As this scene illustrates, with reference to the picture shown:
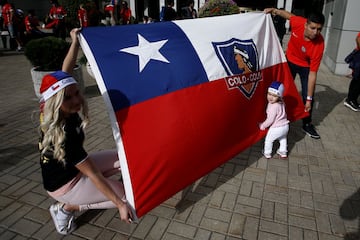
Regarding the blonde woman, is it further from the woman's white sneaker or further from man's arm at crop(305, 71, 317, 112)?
man's arm at crop(305, 71, 317, 112)

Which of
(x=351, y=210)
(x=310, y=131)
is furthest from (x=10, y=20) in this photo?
(x=351, y=210)

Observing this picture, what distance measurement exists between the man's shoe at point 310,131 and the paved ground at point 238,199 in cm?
13

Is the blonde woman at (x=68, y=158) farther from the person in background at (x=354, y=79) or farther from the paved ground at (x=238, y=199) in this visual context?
the person in background at (x=354, y=79)

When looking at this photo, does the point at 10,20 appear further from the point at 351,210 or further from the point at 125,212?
the point at 351,210

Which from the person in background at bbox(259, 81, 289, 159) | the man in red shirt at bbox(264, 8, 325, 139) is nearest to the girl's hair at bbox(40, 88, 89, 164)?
the person in background at bbox(259, 81, 289, 159)

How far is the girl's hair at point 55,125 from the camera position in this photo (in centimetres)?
191

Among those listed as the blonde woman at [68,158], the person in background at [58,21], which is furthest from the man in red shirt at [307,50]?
the person in background at [58,21]

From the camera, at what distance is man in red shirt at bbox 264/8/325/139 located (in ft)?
12.2

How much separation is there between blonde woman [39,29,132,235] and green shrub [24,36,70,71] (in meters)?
3.37

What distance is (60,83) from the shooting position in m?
1.94

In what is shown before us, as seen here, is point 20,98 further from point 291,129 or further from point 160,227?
point 291,129

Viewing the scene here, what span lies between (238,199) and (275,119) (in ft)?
3.82

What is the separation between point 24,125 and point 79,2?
45.8 feet

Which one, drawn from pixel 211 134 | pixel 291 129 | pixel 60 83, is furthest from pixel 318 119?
pixel 60 83
